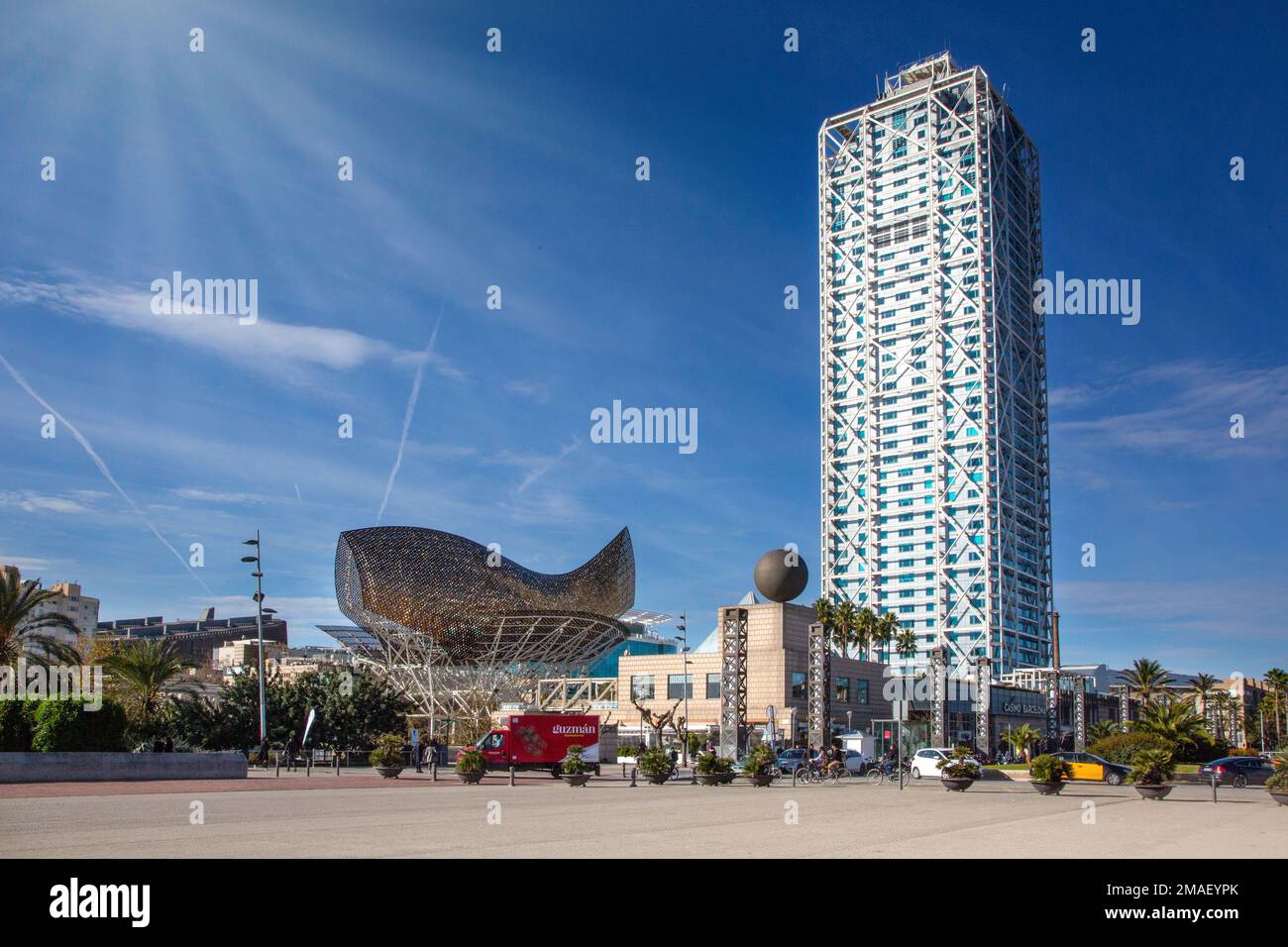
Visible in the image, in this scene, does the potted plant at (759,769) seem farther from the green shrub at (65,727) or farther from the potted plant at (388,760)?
the green shrub at (65,727)

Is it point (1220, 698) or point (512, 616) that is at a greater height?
point (512, 616)

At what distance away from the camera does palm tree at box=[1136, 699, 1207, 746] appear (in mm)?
63406

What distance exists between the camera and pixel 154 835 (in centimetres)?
1507

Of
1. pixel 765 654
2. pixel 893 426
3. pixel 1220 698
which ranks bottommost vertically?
pixel 1220 698

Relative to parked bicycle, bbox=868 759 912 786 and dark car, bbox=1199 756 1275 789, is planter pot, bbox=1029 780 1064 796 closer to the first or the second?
parked bicycle, bbox=868 759 912 786

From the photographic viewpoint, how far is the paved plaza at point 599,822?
14070 mm

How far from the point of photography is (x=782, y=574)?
7881 centimetres

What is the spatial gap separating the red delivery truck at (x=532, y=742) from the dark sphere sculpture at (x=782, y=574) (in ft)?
125

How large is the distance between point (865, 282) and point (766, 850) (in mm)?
163942

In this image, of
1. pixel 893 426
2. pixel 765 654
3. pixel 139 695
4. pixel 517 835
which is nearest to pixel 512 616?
pixel 765 654

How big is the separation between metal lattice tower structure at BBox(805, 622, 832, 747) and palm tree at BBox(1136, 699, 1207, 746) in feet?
77.4

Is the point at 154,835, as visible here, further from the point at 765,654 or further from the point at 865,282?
the point at 865,282

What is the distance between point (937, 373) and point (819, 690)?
4590 inches
